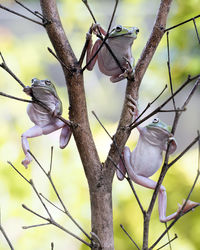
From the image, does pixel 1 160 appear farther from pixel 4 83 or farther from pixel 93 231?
pixel 93 231

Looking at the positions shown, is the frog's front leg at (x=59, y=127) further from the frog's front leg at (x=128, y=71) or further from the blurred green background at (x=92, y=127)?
the blurred green background at (x=92, y=127)

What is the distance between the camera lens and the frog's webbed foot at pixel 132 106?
1.74 feet

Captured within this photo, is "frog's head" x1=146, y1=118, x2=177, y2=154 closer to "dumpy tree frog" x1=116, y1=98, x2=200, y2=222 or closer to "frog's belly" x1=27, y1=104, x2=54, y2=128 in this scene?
"dumpy tree frog" x1=116, y1=98, x2=200, y2=222

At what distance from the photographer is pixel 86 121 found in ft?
1.82

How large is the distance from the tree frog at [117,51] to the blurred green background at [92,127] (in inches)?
30.7

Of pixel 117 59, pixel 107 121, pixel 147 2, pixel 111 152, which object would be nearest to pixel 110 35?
pixel 117 59

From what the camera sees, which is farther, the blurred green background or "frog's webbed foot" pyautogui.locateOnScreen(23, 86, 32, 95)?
the blurred green background

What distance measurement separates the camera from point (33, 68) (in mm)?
1371

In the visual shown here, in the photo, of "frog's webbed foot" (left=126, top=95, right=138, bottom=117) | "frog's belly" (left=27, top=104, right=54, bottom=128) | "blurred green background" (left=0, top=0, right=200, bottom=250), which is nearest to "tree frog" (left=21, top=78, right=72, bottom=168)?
"frog's belly" (left=27, top=104, right=54, bottom=128)

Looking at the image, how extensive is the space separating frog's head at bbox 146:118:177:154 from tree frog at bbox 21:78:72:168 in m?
0.12

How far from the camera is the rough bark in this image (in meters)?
0.54

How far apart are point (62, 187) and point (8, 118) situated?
0.33 meters

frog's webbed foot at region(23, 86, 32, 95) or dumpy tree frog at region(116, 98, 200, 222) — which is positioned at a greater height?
frog's webbed foot at region(23, 86, 32, 95)

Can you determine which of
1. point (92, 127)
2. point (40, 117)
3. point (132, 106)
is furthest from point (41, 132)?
point (92, 127)
